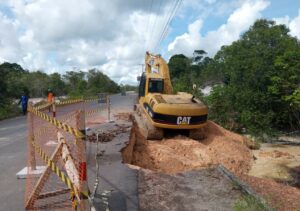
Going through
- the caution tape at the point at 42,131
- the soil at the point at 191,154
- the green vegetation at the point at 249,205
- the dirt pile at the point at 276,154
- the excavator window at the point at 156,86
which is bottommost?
the dirt pile at the point at 276,154

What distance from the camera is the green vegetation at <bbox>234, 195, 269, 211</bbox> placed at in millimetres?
5488

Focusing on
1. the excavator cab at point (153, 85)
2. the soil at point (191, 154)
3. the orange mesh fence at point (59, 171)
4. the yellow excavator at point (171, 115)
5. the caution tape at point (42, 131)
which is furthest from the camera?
the excavator cab at point (153, 85)

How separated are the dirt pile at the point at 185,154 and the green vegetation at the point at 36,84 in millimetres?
17239

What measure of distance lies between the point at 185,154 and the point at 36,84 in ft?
181

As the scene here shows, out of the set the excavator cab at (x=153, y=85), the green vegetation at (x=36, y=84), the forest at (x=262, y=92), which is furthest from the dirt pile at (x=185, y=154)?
the green vegetation at (x=36, y=84)

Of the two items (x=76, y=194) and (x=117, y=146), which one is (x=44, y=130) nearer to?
(x=117, y=146)

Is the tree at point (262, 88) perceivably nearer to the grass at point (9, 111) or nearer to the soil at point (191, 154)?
the soil at point (191, 154)

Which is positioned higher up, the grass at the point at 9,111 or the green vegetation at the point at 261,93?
the green vegetation at the point at 261,93

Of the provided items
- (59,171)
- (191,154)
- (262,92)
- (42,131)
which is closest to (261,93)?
(262,92)

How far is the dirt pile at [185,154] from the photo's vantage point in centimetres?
1138

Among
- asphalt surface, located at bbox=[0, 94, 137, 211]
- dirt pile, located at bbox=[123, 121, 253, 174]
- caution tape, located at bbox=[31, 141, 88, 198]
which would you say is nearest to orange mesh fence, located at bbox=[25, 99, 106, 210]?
caution tape, located at bbox=[31, 141, 88, 198]

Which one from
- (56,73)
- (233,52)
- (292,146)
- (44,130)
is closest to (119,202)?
(44,130)

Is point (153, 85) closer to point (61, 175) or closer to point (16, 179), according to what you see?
Answer: point (16, 179)

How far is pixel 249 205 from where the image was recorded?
5641mm
